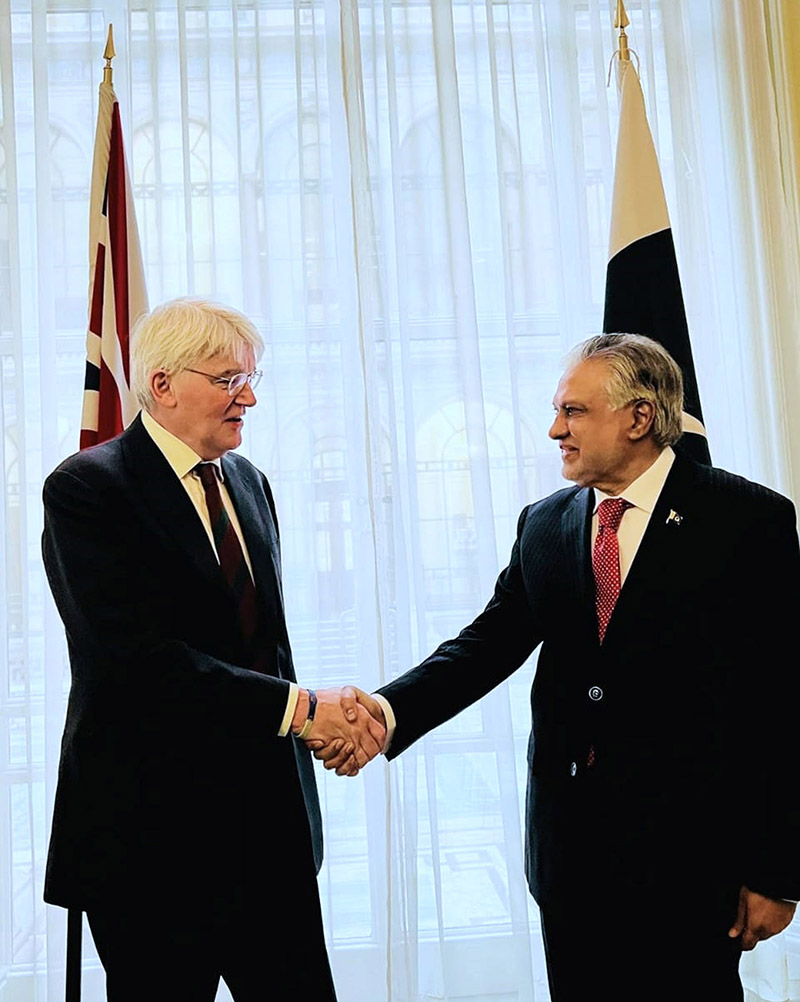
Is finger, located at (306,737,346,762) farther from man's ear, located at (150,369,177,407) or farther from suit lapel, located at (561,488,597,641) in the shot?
man's ear, located at (150,369,177,407)

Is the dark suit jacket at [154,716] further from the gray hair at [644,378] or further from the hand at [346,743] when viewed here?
the gray hair at [644,378]

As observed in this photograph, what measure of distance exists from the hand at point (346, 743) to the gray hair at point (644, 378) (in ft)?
2.67

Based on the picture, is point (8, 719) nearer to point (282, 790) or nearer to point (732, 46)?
point (282, 790)

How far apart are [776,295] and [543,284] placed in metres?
0.64

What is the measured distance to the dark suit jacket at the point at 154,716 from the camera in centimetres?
177

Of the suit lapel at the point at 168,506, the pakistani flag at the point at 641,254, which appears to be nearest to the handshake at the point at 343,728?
the suit lapel at the point at 168,506

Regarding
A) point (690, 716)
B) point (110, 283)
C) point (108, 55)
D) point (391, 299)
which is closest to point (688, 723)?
point (690, 716)

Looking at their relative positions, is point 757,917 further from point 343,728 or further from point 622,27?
point 622,27

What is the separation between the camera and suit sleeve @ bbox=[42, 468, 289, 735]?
179cm

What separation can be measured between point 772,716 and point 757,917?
0.34 meters

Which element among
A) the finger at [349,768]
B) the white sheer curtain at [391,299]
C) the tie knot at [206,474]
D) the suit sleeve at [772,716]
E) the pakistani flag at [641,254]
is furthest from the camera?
the white sheer curtain at [391,299]

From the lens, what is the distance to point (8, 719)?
2682mm

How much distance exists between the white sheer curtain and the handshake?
52cm

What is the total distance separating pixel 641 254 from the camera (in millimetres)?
2490
